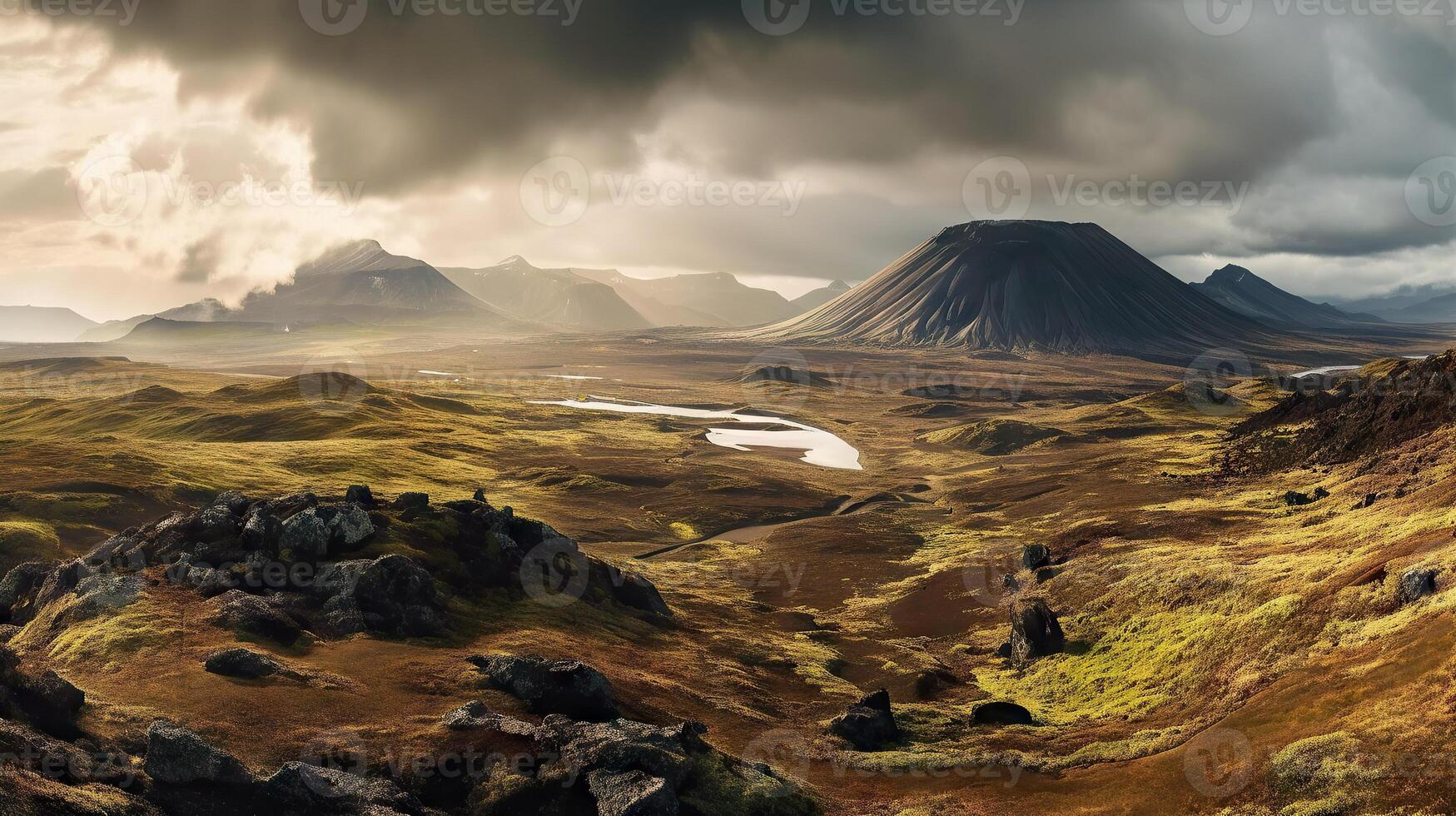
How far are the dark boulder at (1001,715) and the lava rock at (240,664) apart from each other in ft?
168

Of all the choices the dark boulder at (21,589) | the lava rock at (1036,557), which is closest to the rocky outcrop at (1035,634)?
the lava rock at (1036,557)

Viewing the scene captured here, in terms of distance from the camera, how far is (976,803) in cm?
4988

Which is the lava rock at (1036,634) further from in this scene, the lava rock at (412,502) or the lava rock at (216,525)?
the lava rock at (216,525)

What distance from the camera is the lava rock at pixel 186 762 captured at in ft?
130

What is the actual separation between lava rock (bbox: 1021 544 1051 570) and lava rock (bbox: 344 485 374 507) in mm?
79972

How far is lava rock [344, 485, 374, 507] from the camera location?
90769 mm

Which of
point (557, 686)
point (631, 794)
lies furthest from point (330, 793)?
point (557, 686)

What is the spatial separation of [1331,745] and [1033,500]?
429 feet

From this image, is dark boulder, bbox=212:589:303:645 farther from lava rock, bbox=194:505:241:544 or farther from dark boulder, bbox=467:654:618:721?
dark boulder, bbox=467:654:618:721

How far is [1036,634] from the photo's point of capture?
85312mm

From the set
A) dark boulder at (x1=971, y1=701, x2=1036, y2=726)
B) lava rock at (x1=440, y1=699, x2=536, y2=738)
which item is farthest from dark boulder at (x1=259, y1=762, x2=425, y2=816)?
dark boulder at (x1=971, y1=701, x2=1036, y2=726)

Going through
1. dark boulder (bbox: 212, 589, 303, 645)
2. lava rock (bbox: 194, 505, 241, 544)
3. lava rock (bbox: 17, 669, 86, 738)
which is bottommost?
dark boulder (bbox: 212, 589, 303, 645)

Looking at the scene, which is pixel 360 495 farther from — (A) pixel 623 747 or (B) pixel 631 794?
(B) pixel 631 794

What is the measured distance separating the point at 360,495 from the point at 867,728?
58494mm
